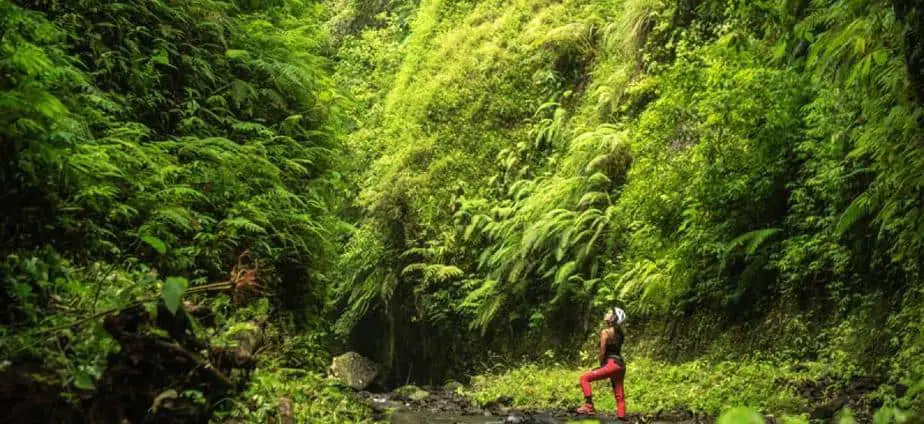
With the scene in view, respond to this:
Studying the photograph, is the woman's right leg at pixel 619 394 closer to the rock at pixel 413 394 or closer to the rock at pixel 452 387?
the rock at pixel 413 394

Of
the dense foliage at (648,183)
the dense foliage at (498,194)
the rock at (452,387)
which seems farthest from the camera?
the rock at (452,387)

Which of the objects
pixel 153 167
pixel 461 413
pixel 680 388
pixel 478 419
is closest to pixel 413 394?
pixel 461 413

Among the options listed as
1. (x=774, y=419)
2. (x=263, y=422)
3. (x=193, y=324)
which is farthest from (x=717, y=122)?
(x=193, y=324)

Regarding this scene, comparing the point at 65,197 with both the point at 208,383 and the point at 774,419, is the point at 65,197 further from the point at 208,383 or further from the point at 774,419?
the point at 774,419

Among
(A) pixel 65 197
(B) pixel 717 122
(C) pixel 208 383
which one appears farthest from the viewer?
(B) pixel 717 122

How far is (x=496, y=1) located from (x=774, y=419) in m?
19.2

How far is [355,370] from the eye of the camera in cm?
2008

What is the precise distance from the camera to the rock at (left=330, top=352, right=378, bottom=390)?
19375 mm

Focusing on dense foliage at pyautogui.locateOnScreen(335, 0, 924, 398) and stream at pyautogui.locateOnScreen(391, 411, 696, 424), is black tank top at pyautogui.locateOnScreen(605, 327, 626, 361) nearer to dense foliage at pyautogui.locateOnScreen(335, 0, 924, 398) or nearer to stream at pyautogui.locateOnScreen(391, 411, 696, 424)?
stream at pyautogui.locateOnScreen(391, 411, 696, 424)

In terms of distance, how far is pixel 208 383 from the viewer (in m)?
4.64

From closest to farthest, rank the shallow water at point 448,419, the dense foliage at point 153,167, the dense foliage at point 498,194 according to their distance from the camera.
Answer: the dense foliage at point 153,167, the dense foliage at point 498,194, the shallow water at point 448,419

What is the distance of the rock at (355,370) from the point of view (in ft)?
63.6

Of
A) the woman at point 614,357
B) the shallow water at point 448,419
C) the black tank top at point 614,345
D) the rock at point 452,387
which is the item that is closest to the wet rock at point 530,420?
the shallow water at point 448,419

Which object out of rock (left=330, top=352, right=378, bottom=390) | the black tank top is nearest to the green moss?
the black tank top
